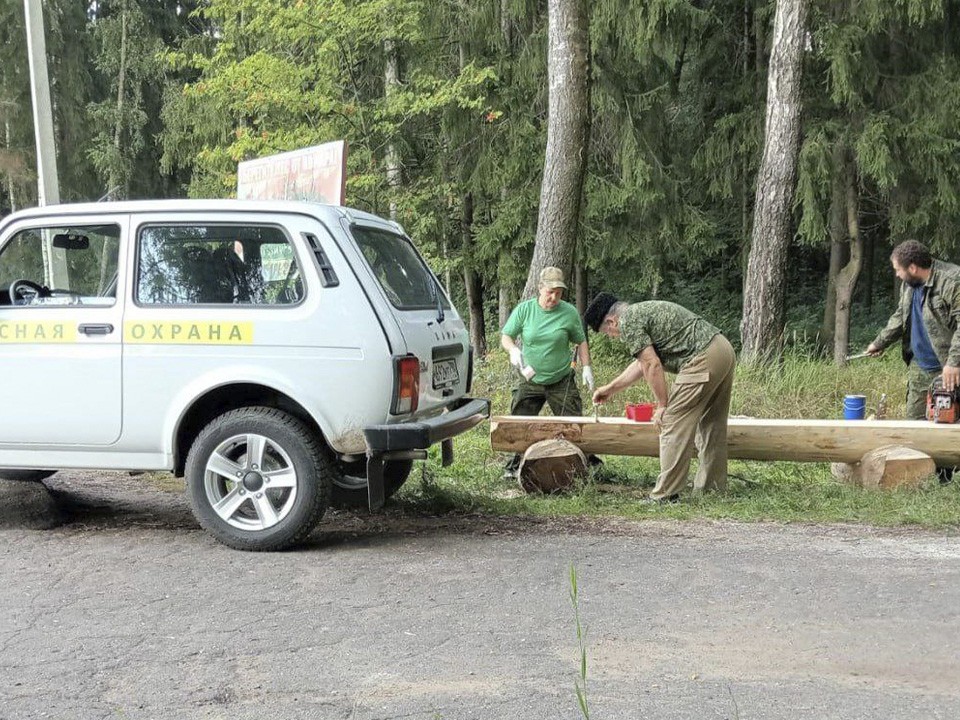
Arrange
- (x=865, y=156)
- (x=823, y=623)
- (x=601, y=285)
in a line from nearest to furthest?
(x=823, y=623) → (x=865, y=156) → (x=601, y=285)

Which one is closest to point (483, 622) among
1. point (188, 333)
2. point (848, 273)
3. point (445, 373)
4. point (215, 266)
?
point (445, 373)

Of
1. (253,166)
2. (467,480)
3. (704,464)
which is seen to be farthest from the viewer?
(253,166)

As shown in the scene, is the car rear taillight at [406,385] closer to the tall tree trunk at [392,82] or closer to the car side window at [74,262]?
the car side window at [74,262]

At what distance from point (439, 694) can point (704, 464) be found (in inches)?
150

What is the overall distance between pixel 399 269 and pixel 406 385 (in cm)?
97

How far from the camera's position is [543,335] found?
7793mm

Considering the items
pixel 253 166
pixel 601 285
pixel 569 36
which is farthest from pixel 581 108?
pixel 601 285

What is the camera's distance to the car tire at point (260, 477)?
17.4 ft

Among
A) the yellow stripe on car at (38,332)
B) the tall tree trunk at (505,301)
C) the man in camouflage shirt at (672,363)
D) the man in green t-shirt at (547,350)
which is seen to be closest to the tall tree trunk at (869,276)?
the tall tree trunk at (505,301)

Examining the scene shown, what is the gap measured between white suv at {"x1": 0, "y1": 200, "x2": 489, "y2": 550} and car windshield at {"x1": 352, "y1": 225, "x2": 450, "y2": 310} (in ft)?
0.08

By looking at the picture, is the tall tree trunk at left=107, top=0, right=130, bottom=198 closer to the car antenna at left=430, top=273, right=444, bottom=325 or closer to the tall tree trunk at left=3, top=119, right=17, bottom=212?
the tall tree trunk at left=3, top=119, right=17, bottom=212

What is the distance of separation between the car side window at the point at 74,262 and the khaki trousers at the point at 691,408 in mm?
3773

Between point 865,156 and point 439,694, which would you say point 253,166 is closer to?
point 439,694

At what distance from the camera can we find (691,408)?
21.3 feet
